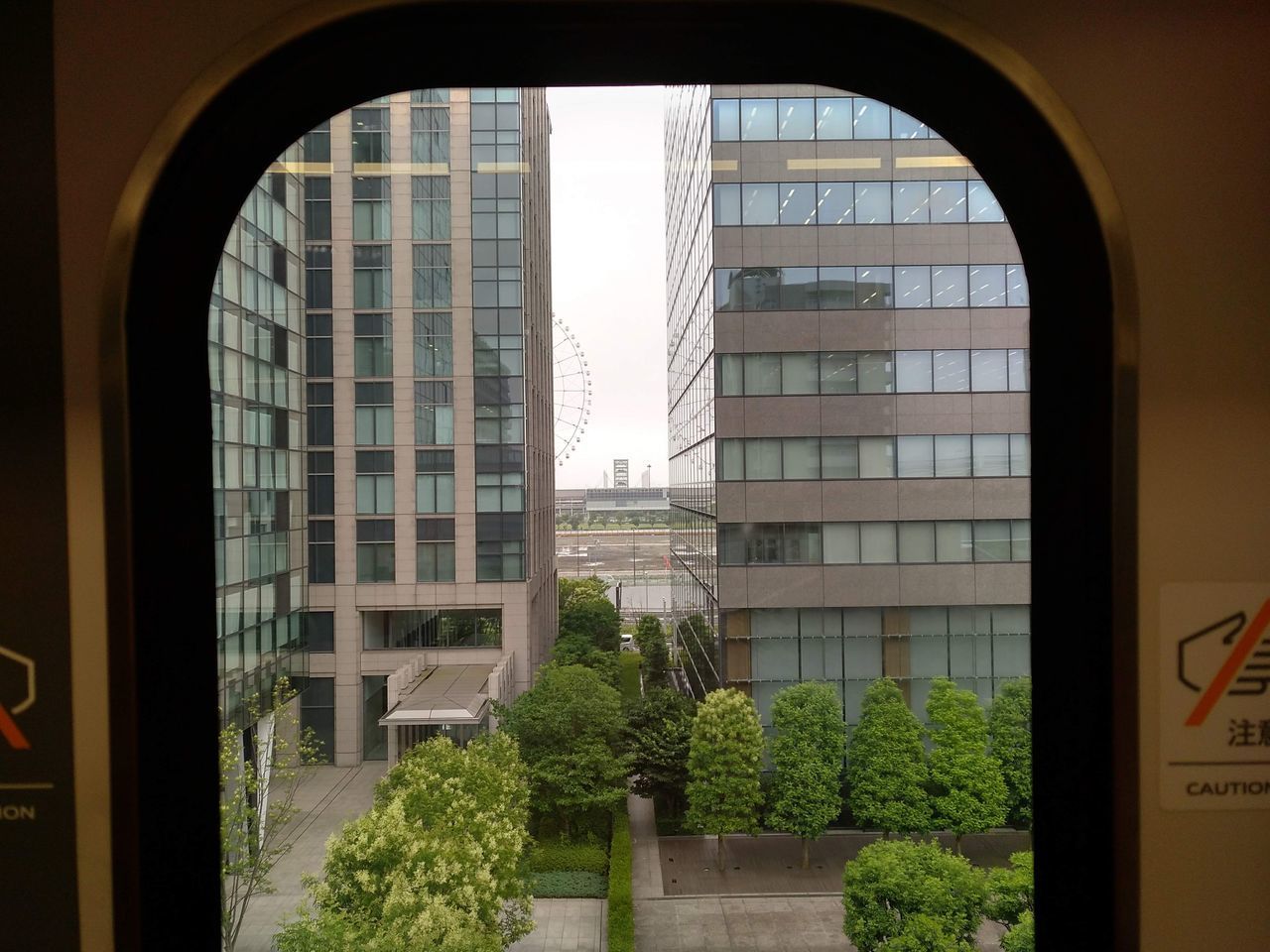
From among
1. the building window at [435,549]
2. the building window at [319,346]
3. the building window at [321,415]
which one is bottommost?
the building window at [435,549]

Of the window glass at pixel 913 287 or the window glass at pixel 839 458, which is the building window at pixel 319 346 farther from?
the window glass at pixel 913 287

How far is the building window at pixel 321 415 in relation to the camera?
27.2 ft

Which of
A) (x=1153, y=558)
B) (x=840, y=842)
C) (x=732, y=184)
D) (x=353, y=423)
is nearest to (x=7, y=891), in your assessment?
(x=1153, y=558)

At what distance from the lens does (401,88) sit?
1312 mm

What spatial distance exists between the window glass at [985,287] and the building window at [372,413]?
630cm

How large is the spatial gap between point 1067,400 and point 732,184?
6.25 metres

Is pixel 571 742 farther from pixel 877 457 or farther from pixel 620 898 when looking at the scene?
pixel 877 457

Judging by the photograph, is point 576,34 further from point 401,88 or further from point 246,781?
point 246,781

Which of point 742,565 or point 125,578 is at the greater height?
point 125,578

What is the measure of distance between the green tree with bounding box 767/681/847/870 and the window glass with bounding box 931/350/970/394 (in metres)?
2.71

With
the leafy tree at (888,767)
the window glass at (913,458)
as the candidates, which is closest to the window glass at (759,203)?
the window glass at (913,458)

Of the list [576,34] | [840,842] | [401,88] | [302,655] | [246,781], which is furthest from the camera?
[302,655]

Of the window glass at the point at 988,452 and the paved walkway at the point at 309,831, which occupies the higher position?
the window glass at the point at 988,452

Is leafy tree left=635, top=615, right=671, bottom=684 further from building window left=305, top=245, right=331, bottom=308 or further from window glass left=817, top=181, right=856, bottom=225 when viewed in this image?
building window left=305, top=245, right=331, bottom=308
